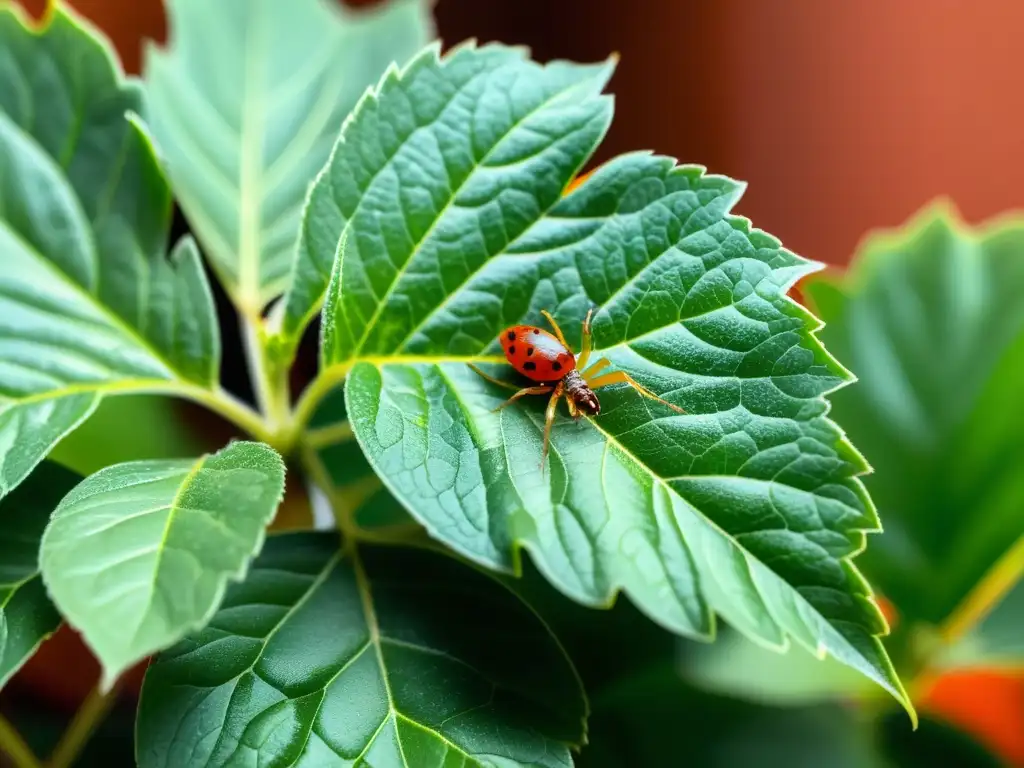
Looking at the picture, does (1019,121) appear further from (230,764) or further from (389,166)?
(230,764)

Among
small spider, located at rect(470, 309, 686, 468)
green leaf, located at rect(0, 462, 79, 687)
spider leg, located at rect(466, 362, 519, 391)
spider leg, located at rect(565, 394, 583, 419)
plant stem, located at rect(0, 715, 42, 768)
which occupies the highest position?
small spider, located at rect(470, 309, 686, 468)

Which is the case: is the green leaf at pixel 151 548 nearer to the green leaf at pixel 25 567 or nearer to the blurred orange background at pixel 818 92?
the green leaf at pixel 25 567

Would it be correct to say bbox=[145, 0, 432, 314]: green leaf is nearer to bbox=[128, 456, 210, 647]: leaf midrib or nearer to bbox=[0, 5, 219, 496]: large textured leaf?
bbox=[0, 5, 219, 496]: large textured leaf

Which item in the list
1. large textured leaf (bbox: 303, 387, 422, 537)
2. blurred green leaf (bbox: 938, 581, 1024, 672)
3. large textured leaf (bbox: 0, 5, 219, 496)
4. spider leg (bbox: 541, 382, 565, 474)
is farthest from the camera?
blurred green leaf (bbox: 938, 581, 1024, 672)

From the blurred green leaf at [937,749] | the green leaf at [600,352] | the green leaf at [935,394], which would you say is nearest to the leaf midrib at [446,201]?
the green leaf at [600,352]

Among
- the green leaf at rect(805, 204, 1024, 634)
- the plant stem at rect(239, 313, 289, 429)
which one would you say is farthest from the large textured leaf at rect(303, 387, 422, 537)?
the green leaf at rect(805, 204, 1024, 634)

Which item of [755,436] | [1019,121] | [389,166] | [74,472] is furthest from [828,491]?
[1019,121]

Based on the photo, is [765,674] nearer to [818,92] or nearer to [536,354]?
[536,354]

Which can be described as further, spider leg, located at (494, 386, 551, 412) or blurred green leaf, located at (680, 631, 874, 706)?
blurred green leaf, located at (680, 631, 874, 706)

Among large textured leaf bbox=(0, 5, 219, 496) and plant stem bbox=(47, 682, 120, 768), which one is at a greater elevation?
large textured leaf bbox=(0, 5, 219, 496)
